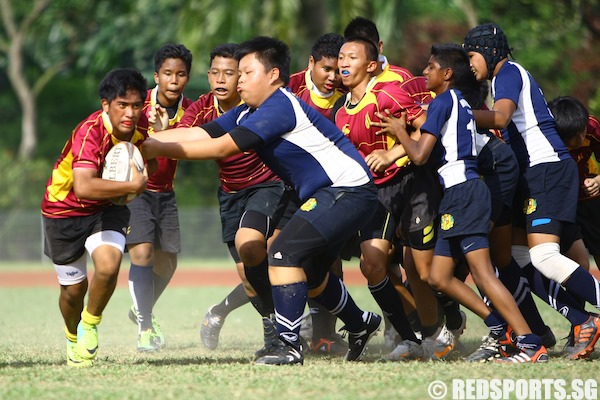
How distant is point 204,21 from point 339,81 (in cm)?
1298

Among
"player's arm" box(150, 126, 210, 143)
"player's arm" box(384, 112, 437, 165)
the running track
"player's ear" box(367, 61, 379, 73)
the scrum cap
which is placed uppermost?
the scrum cap

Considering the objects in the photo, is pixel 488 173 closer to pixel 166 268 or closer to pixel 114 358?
pixel 114 358

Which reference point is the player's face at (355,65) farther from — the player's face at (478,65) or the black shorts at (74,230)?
the black shorts at (74,230)

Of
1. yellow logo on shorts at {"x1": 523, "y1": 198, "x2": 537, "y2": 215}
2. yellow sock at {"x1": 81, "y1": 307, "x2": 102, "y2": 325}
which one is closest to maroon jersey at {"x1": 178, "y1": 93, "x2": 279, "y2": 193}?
yellow sock at {"x1": 81, "y1": 307, "x2": 102, "y2": 325}

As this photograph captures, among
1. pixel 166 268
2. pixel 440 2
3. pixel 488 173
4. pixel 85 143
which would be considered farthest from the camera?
pixel 440 2

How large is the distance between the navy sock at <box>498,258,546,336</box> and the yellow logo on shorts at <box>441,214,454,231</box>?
3.35ft

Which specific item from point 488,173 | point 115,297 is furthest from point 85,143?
point 115,297

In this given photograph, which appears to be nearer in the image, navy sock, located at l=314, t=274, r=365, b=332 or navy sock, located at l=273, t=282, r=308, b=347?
navy sock, located at l=273, t=282, r=308, b=347

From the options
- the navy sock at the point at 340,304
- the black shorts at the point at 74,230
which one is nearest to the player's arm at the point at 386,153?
the navy sock at the point at 340,304

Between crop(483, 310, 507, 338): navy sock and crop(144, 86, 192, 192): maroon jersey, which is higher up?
crop(144, 86, 192, 192): maroon jersey

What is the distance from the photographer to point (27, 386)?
5637 mm

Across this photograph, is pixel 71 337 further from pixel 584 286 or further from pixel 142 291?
pixel 584 286

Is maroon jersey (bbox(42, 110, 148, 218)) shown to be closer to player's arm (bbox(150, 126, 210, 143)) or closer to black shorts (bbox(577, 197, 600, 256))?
player's arm (bbox(150, 126, 210, 143))

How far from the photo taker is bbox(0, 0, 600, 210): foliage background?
2062 cm
